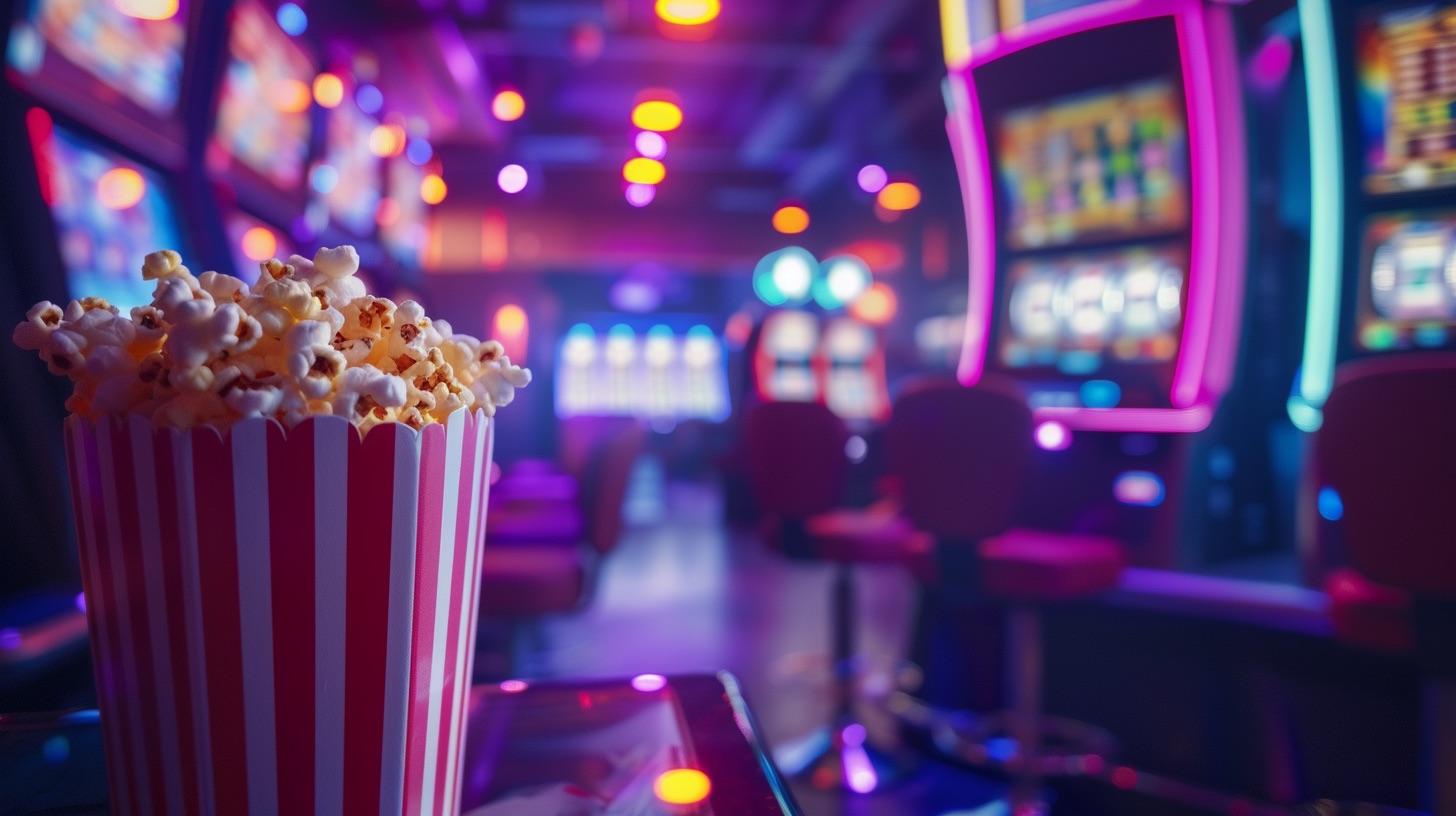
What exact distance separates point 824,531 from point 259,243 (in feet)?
5.12

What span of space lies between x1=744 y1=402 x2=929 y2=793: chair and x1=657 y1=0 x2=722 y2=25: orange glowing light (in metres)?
1.91

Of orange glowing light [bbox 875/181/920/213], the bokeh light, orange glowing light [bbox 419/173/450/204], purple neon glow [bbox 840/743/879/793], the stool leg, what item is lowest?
purple neon glow [bbox 840/743/879/793]

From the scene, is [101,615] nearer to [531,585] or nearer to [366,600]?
[366,600]

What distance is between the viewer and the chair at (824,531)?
2.28m

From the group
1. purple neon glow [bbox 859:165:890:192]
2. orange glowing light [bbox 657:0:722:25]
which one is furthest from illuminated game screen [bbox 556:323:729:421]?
orange glowing light [bbox 657:0:722:25]

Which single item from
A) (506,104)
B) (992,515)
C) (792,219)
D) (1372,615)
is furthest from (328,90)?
(792,219)

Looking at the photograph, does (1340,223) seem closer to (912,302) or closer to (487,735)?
(487,735)

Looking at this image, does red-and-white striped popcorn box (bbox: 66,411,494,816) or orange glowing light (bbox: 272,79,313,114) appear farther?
orange glowing light (bbox: 272,79,313,114)

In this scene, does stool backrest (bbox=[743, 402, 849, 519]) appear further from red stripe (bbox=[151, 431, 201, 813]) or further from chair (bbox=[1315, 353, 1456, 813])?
red stripe (bbox=[151, 431, 201, 813])

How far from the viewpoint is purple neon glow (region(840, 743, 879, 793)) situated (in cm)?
221

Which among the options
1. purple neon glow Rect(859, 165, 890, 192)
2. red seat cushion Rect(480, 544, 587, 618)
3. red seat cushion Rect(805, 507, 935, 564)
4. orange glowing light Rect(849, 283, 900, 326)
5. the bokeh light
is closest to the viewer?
red seat cushion Rect(480, 544, 587, 618)

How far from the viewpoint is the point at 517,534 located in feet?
8.46

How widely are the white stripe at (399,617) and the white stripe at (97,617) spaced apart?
0.13m

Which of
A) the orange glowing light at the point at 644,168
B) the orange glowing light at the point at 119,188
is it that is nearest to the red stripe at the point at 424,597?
the orange glowing light at the point at 119,188
